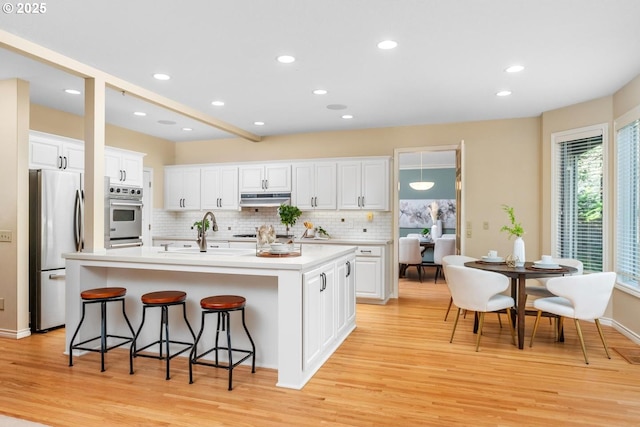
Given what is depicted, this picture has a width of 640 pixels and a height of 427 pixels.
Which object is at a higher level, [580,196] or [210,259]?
[580,196]

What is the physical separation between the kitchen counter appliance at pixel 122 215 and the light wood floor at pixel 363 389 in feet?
5.23

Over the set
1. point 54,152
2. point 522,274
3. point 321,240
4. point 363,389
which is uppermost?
point 54,152

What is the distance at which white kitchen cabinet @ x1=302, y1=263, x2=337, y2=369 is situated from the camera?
10.3ft

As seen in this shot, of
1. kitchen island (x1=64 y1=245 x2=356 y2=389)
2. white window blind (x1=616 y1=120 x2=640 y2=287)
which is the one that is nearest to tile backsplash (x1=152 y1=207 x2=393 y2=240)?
kitchen island (x1=64 y1=245 x2=356 y2=389)

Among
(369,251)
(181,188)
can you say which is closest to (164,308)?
(369,251)

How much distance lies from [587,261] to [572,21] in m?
3.27

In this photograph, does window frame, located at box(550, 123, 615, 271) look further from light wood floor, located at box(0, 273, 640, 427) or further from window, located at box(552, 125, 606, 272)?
light wood floor, located at box(0, 273, 640, 427)

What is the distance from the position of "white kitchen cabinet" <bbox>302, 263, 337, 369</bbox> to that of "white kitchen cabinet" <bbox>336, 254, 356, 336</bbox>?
0.46 ft

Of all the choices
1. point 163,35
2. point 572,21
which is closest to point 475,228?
point 572,21

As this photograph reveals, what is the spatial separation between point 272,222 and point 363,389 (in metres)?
4.45

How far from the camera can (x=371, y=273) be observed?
6000 mm

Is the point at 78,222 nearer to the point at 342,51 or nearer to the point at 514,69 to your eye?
the point at 342,51

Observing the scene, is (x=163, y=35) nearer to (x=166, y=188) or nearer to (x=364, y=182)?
(x=364, y=182)

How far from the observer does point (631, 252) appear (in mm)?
4434
